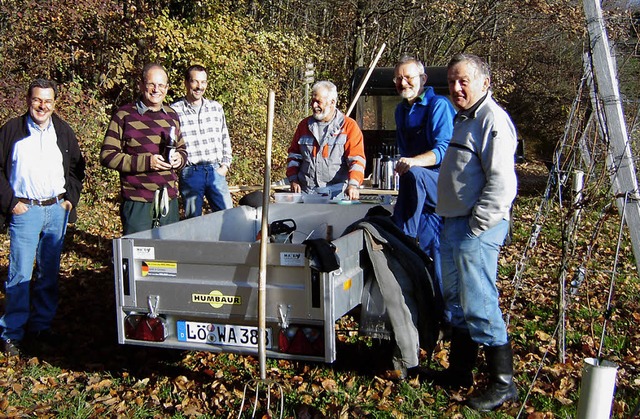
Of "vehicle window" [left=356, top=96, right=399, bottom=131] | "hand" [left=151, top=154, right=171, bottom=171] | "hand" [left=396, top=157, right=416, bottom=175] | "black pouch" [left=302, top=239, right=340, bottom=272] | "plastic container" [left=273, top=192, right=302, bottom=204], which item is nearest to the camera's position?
"black pouch" [left=302, top=239, right=340, bottom=272]

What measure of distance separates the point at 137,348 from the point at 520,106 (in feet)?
67.9

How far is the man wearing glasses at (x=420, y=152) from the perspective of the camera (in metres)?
4.72

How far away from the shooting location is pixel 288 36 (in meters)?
16.6

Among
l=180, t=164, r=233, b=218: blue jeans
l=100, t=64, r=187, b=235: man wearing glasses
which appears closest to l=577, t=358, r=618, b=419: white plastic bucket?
l=100, t=64, r=187, b=235: man wearing glasses

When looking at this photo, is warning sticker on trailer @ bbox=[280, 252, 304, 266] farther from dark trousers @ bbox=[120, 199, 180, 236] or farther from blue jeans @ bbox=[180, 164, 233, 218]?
blue jeans @ bbox=[180, 164, 233, 218]

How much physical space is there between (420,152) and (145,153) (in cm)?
221

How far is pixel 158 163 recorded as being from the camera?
5.27 meters

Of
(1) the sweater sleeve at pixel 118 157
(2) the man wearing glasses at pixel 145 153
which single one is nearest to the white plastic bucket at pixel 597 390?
(2) the man wearing glasses at pixel 145 153

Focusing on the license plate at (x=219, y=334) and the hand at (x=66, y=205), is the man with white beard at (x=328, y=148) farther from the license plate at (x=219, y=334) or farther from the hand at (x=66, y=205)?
the license plate at (x=219, y=334)

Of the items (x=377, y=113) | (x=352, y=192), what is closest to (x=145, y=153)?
(x=352, y=192)

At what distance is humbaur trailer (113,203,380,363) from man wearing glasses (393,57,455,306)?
0.73m

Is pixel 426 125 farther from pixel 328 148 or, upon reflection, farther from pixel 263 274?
pixel 263 274

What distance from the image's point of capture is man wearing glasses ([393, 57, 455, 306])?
186 inches

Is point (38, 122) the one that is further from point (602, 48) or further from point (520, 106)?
point (520, 106)
